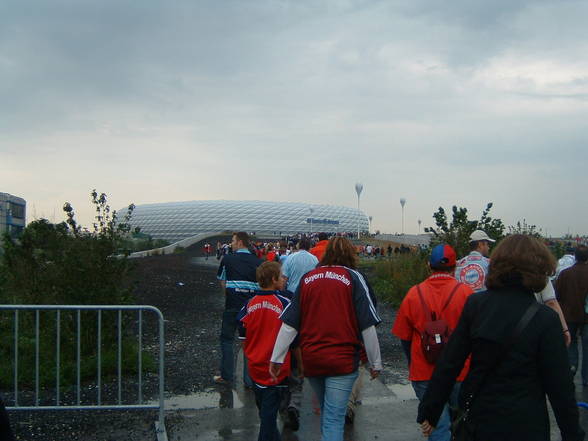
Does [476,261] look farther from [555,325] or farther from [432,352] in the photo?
[555,325]

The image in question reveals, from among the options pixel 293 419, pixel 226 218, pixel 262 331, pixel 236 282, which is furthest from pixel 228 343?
pixel 226 218

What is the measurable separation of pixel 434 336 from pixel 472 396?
1.15 meters

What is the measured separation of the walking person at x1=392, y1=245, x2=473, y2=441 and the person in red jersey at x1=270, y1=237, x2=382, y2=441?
0.24 m

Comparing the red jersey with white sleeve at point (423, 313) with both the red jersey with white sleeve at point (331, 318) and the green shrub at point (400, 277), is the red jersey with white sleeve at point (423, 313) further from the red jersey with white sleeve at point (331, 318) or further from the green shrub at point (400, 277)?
the green shrub at point (400, 277)

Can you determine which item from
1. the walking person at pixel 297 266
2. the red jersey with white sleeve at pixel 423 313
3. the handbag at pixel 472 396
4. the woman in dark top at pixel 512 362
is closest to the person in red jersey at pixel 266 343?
the red jersey with white sleeve at pixel 423 313

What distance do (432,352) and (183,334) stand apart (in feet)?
26.9

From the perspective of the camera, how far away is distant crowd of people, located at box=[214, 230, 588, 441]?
283 centimetres

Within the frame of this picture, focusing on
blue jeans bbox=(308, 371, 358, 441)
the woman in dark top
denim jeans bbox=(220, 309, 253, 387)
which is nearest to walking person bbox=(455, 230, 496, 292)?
blue jeans bbox=(308, 371, 358, 441)

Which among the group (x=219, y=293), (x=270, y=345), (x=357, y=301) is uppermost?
(x=357, y=301)

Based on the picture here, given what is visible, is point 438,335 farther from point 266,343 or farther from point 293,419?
point 293,419

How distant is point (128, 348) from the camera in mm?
8211

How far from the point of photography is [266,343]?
4.93 m

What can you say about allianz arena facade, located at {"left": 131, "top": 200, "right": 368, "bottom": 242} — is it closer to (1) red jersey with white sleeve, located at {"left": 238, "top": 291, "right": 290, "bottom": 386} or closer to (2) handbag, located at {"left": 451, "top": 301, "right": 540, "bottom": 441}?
(1) red jersey with white sleeve, located at {"left": 238, "top": 291, "right": 290, "bottom": 386}

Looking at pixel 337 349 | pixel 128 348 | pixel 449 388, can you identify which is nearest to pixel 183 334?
pixel 128 348
